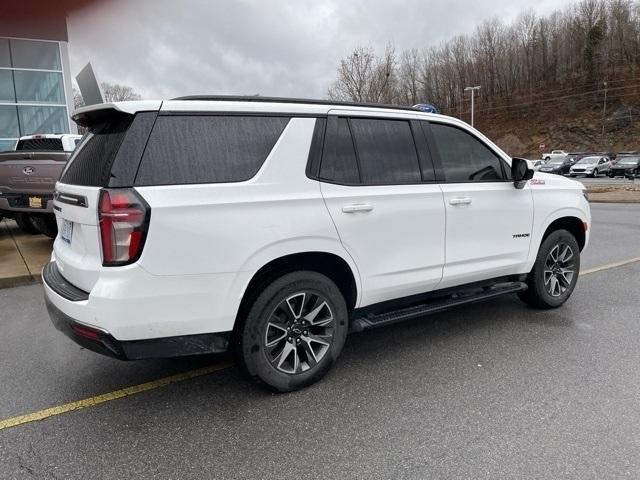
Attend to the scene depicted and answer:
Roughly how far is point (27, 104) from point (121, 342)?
66.6 feet

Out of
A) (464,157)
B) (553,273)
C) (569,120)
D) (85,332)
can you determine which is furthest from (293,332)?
(569,120)

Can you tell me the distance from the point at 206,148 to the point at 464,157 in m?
2.29

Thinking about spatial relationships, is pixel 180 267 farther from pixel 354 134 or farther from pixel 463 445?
pixel 463 445

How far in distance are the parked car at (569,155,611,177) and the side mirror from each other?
35.4m

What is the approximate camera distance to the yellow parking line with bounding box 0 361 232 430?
9.71 feet

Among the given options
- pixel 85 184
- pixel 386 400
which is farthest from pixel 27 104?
pixel 386 400

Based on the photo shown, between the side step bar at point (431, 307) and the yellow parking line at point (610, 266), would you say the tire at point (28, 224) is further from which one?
the yellow parking line at point (610, 266)

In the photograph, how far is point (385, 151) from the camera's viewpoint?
3613 mm

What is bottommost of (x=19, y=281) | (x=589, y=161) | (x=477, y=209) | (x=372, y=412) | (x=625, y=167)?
(x=372, y=412)

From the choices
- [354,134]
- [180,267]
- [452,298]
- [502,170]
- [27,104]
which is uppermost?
[27,104]

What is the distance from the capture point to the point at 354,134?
348 centimetres

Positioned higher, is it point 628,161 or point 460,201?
point 628,161

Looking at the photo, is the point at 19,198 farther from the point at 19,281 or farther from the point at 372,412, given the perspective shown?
the point at 372,412

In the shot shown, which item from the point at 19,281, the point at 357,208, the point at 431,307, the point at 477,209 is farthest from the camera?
the point at 19,281
